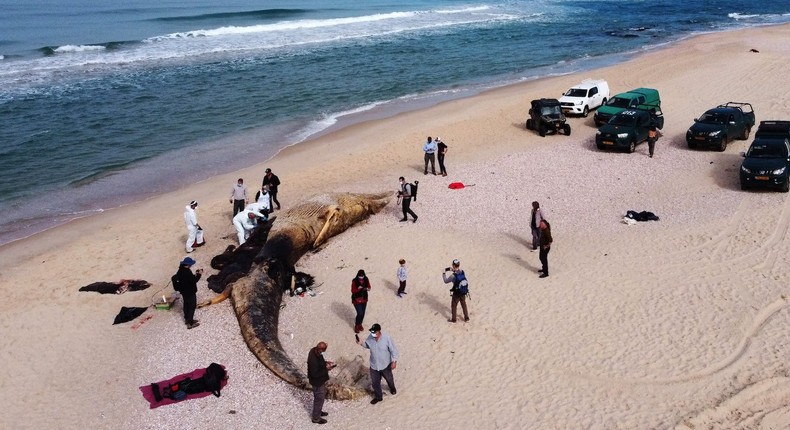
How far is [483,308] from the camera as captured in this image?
47.7 feet

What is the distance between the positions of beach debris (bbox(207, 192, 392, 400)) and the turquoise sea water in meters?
9.60

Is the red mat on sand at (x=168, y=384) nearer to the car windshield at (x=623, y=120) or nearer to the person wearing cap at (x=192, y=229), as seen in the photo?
the person wearing cap at (x=192, y=229)

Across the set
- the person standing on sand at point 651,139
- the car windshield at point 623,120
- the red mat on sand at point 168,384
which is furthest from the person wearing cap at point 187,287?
the car windshield at point 623,120

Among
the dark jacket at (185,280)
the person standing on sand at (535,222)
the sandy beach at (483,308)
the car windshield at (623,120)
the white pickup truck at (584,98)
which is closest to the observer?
the sandy beach at (483,308)

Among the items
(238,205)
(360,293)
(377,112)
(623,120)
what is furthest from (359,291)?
(377,112)

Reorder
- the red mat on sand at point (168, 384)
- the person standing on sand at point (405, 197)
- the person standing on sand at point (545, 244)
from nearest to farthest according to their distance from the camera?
the red mat on sand at point (168, 384) → the person standing on sand at point (545, 244) → the person standing on sand at point (405, 197)

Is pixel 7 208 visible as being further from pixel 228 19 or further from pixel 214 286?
pixel 228 19

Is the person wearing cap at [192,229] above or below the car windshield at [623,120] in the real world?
below

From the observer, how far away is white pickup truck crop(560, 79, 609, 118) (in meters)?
31.3

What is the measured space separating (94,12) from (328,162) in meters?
69.5

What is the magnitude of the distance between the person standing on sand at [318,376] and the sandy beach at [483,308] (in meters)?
0.35

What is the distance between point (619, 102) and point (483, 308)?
18669 mm

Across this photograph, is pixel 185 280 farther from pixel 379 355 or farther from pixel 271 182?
pixel 271 182

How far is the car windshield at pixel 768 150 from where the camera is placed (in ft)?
68.7
